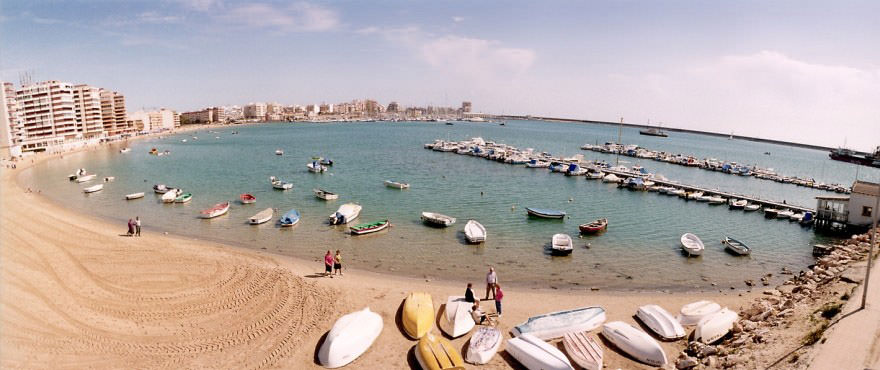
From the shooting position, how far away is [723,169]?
7056 cm

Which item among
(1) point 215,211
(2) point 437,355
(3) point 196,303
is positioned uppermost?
(2) point 437,355

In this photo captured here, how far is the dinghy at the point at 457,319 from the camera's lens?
13.8 meters

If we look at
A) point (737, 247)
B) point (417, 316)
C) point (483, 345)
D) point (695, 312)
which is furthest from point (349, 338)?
point (737, 247)

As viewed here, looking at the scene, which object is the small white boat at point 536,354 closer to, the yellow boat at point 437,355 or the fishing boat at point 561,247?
the yellow boat at point 437,355

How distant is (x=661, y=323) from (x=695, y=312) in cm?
194

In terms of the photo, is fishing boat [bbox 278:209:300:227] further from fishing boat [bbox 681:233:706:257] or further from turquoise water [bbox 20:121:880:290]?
fishing boat [bbox 681:233:706:257]

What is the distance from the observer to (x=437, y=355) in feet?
38.3

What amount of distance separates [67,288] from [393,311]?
519 inches

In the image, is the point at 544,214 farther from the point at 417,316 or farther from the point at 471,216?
the point at 417,316

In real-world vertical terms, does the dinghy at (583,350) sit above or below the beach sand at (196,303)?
above

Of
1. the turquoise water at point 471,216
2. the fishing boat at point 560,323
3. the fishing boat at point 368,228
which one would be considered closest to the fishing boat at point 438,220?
the turquoise water at point 471,216

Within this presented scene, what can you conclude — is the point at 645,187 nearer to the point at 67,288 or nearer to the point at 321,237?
the point at 321,237

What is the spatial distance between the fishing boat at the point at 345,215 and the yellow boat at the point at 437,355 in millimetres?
18825

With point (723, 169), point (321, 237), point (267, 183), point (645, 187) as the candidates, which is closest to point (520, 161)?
point (645, 187)
